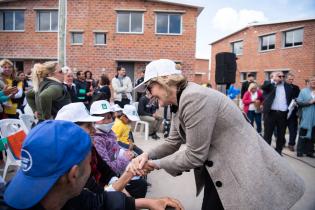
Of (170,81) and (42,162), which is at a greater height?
(170,81)

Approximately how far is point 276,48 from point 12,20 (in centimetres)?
1749

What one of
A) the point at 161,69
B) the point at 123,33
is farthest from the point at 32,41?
the point at 161,69

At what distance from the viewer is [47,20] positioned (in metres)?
17.6

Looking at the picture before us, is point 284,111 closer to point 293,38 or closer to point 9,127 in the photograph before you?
point 9,127

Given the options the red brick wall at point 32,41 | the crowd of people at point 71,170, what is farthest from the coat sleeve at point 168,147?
the red brick wall at point 32,41

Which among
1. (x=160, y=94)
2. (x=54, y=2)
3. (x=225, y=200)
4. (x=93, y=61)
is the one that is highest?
(x=54, y=2)

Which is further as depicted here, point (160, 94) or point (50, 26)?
point (50, 26)

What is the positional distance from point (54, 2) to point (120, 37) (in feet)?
13.9

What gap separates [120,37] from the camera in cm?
1700

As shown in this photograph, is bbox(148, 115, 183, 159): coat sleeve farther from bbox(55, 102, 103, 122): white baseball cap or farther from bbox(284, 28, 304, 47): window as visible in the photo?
bbox(284, 28, 304, 47): window

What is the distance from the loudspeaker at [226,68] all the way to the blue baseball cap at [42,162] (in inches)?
238

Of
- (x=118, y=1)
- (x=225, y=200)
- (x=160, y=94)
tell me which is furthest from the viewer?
(x=118, y=1)

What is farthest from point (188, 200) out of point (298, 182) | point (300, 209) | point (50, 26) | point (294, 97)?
point (50, 26)

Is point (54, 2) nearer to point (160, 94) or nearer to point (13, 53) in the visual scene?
point (13, 53)
